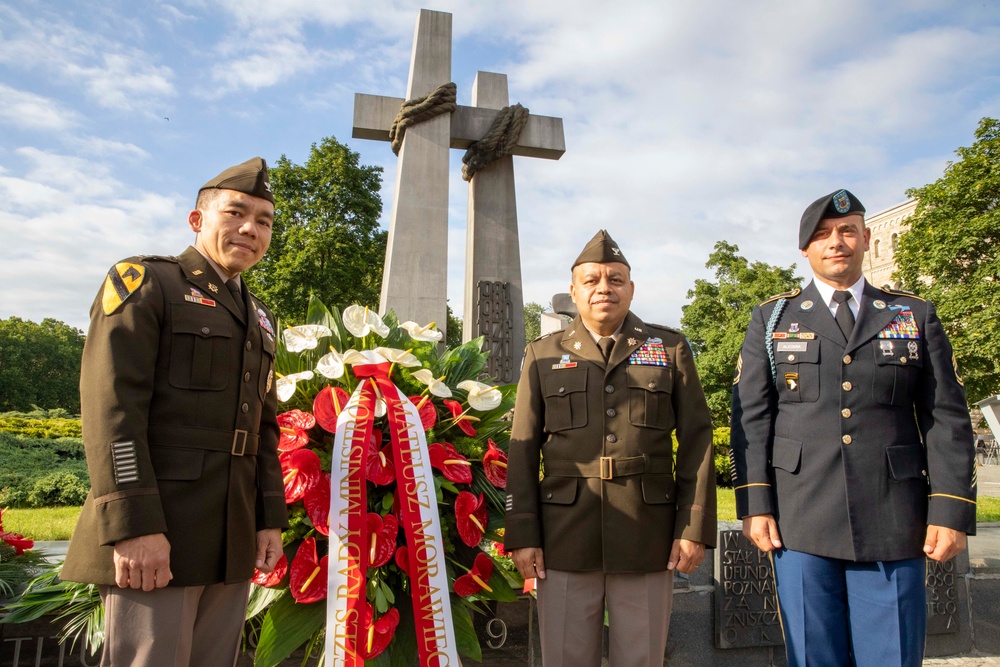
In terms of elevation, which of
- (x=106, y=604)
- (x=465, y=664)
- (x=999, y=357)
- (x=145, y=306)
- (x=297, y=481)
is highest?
(x=999, y=357)

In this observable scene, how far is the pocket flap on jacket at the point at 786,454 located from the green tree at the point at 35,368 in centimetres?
4841

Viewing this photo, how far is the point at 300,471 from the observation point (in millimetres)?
2781

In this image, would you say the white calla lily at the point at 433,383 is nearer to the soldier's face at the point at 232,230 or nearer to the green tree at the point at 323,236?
the soldier's face at the point at 232,230

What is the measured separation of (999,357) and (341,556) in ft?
51.1

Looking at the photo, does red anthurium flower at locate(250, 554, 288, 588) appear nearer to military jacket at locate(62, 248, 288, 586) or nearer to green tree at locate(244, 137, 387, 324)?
military jacket at locate(62, 248, 288, 586)

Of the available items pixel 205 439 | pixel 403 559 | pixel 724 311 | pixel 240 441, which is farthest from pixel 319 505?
pixel 724 311

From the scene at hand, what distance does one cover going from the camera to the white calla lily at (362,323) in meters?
3.09

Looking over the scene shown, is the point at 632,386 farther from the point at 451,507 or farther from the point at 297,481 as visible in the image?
the point at 297,481

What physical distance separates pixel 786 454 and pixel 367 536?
64.1 inches

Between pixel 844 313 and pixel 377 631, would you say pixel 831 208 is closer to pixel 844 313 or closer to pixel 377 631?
pixel 844 313

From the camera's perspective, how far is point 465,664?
3.38 m

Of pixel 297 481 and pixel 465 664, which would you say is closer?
pixel 297 481

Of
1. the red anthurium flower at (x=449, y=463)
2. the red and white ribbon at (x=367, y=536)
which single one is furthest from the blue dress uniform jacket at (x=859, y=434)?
the red and white ribbon at (x=367, y=536)

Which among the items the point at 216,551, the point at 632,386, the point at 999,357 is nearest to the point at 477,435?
the point at 632,386
